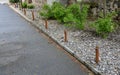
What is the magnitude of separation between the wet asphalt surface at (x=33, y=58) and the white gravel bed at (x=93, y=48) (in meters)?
0.59

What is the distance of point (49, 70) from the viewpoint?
948 cm

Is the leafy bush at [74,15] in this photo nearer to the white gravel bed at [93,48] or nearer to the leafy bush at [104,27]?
the white gravel bed at [93,48]

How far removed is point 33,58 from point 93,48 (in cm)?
274

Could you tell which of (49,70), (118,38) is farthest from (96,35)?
(49,70)

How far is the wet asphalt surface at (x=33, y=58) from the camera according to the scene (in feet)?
30.9

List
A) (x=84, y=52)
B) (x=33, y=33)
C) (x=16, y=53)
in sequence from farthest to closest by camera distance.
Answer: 1. (x=33, y=33)
2. (x=16, y=53)
3. (x=84, y=52)

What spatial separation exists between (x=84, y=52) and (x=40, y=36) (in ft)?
17.8

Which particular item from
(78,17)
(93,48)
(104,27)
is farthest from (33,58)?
(78,17)

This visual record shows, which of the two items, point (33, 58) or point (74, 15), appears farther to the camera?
point (74, 15)

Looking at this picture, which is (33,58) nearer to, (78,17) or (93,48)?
(93,48)

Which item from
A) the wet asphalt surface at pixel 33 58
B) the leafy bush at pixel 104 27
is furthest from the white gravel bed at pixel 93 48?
the wet asphalt surface at pixel 33 58

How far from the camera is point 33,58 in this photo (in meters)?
11.1

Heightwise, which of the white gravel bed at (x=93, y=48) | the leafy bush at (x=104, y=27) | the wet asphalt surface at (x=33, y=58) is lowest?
the wet asphalt surface at (x=33, y=58)

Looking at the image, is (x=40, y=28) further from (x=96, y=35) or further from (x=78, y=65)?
(x=78, y=65)
